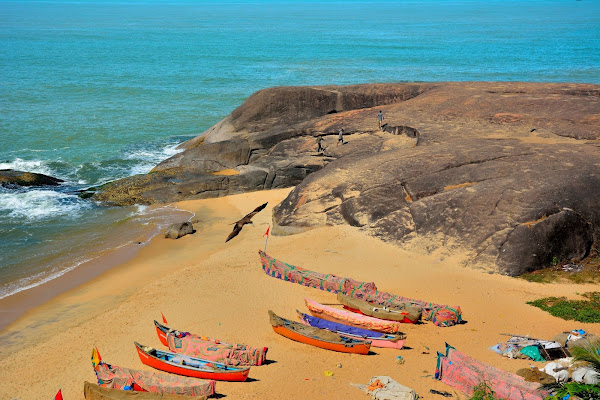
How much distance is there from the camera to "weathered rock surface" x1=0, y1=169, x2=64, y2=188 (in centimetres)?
3266

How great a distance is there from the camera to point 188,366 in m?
15.2

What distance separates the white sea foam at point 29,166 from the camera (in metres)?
37.1

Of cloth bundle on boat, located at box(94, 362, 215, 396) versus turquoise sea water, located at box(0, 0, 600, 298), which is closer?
cloth bundle on boat, located at box(94, 362, 215, 396)

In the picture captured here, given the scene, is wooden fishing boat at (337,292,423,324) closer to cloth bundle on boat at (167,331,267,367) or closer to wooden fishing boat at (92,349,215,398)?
cloth bundle on boat at (167,331,267,367)

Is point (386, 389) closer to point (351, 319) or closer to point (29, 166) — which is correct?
point (351, 319)

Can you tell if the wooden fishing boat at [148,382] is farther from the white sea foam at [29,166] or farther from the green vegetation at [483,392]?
the white sea foam at [29,166]

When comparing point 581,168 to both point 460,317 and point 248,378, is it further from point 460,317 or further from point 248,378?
point 248,378

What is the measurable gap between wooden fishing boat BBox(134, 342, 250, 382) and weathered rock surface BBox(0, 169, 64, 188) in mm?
20119

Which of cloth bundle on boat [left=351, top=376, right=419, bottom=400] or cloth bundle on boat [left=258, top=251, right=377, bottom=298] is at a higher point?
cloth bundle on boat [left=258, top=251, right=377, bottom=298]

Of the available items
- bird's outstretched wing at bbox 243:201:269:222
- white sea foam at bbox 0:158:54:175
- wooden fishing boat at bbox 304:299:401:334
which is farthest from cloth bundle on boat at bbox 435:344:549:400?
white sea foam at bbox 0:158:54:175

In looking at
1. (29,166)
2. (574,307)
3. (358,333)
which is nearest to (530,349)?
(574,307)

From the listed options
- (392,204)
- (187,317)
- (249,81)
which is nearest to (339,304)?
(187,317)

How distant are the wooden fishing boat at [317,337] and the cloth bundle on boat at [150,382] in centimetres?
309

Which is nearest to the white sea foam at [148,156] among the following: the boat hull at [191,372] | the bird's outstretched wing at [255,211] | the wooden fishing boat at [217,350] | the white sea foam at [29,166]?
the white sea foam at [29,166]
